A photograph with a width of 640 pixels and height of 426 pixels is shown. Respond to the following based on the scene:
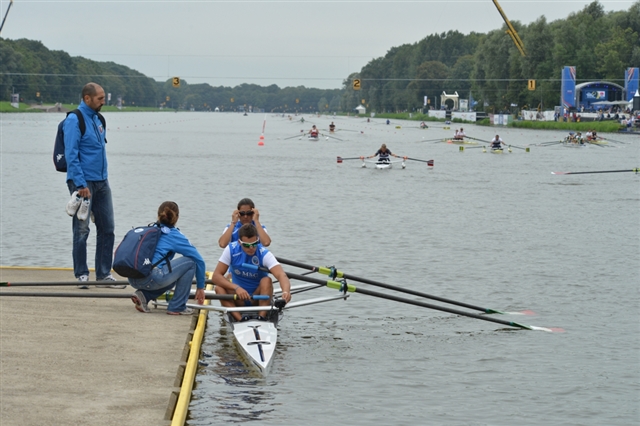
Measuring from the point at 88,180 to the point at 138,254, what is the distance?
2.04 metres

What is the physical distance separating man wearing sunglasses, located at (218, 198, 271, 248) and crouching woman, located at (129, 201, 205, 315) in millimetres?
951

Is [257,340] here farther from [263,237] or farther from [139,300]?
[263,237]

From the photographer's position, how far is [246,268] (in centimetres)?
1174

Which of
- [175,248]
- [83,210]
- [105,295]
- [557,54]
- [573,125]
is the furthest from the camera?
[557,54]

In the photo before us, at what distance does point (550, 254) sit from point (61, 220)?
13474 mm

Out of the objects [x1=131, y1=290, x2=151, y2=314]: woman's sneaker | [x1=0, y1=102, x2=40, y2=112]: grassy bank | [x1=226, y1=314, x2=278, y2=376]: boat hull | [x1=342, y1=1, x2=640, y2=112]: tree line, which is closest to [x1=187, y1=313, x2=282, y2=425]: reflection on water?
[x1=226, y1=314, x2=278, y2=376]: boat hull

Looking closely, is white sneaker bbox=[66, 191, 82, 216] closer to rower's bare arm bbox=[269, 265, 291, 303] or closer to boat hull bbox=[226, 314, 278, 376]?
boat hull bbox=[226, 314, 278, 376]

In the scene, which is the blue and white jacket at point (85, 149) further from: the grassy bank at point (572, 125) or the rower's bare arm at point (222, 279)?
the grassy bank at point (572, 125)

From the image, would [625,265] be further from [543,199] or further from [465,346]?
[543,199]

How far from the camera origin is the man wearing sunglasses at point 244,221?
12062mm

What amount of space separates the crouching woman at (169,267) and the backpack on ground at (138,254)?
0.10m

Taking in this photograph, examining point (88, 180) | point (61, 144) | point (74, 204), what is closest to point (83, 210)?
point (74, 204)

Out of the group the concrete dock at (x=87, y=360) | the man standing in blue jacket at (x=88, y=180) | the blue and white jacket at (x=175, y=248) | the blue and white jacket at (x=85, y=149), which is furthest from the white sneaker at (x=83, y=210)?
the blue and white jacket at (x=175, y=248)

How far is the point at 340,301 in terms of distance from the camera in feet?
51.8
